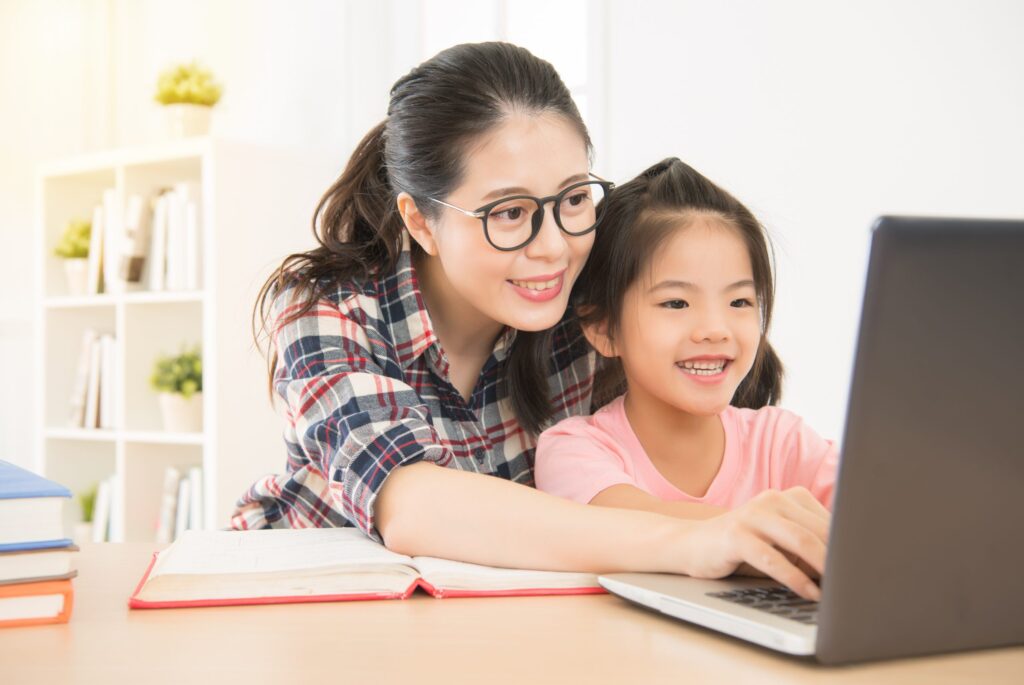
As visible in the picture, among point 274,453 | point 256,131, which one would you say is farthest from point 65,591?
point 256,131

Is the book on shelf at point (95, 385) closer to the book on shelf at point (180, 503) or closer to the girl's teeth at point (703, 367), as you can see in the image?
the book on shelf at point (180, 503)

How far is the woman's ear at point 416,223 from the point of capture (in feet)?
4.47

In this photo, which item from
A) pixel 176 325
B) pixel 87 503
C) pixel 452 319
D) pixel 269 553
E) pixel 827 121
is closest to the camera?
pixel 269 553

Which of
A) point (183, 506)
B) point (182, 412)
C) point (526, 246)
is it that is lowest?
point (183, 506)

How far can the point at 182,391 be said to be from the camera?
10.6 ft

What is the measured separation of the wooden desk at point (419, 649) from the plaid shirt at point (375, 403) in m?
0.24

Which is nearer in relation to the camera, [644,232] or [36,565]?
[36,565]

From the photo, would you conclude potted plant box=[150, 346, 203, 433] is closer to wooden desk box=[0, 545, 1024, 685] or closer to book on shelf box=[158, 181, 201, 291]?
book on shelf box=[158, 181, 201, 291]

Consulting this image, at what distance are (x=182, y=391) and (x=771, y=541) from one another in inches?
106

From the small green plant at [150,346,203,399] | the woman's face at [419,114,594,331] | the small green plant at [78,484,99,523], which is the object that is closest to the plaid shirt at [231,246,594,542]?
the woman's face at [419,114,594,331]

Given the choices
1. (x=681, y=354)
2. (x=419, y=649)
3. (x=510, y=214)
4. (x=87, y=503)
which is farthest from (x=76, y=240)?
(x=419, y=649)

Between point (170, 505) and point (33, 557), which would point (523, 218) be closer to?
point (33, 557)

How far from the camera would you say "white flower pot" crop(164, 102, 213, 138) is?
3.34 m

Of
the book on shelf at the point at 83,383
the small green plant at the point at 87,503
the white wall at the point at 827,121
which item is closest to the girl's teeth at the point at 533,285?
the white wall at the point at 827,121
